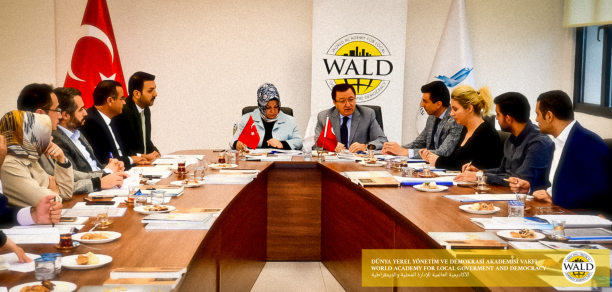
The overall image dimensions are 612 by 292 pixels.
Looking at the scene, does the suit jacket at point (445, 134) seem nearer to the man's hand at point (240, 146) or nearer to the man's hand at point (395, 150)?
the man's hand at point (395, 150)

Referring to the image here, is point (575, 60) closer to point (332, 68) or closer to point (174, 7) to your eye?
point (332, 68)

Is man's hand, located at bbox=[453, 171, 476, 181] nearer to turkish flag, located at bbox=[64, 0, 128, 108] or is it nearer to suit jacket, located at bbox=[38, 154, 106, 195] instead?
suit jacket, located at bbox=[38, 154, 106, 195]

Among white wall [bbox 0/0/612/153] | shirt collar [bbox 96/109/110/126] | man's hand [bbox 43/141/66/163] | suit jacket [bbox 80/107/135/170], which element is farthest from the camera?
→ white wall [bbox 0/0/612/153]

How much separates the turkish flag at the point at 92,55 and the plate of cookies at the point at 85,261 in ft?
14.5

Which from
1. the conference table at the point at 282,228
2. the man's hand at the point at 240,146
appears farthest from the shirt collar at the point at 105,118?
the man's hand at the point at 240,146

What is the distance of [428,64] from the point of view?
6379 mm

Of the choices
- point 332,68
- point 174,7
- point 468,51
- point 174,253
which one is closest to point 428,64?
point 468,51

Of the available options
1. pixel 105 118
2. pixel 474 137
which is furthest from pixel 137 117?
pixel 474 137

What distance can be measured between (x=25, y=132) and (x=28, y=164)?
0.32 metres

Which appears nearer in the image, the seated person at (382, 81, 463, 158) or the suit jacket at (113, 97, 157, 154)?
the seated person at (382, 81, 463, 158)

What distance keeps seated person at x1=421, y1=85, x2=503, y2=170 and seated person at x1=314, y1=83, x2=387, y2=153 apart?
3.82ft

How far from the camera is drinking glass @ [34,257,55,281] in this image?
4.97 ft

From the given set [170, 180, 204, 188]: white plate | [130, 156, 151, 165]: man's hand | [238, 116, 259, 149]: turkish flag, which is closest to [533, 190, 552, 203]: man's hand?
[170, 180, 204, 188]: white plate

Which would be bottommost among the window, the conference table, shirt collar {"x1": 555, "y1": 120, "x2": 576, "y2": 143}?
the conference table
